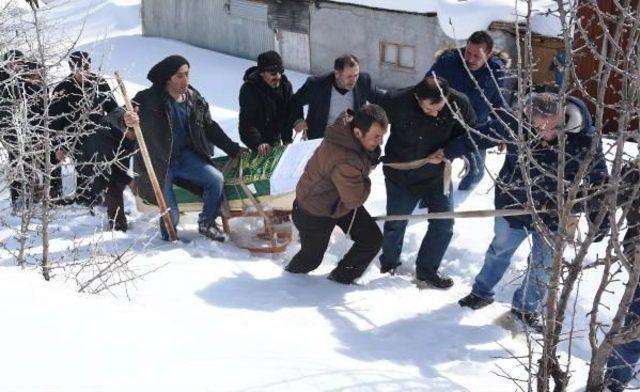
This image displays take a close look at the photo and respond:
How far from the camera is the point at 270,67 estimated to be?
23.4ft

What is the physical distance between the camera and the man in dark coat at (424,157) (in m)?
6.07

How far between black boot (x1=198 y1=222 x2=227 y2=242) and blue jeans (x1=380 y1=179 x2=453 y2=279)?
1.37 meters

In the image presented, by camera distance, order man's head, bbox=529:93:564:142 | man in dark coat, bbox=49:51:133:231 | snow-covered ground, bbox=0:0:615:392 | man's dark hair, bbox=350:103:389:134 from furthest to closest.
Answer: man in dark coat, bbox=49:51:133:231 → man's dark hair, bbox=350:103:389:134 → man's head, bbox=529:93:564:142 → snow-covered ground, bbox=0:0:615:392

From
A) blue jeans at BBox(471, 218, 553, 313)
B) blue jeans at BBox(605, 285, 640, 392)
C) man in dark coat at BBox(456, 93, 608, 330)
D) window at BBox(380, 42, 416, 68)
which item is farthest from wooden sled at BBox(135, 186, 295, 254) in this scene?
window at BBox(380, 42, 416, 68)

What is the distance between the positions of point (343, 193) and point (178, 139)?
Answer: 1607 millimetres

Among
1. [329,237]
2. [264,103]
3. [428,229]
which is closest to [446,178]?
[428,229]

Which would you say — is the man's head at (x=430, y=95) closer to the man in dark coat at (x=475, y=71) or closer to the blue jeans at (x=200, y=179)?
the man in dark coat at (x=475, y=71)

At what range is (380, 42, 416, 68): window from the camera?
14.7 metres

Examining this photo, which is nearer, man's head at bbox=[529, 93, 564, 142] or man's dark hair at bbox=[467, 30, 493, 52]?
man's head at bbox=[529, 93, 564, 142]

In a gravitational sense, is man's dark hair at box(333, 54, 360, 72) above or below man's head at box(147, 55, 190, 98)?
above

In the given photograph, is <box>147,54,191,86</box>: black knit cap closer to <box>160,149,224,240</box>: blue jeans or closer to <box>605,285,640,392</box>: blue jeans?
<box>160,149,224,240</box>: blue jeans

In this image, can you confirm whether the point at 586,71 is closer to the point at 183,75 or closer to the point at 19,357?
the point at 183,75

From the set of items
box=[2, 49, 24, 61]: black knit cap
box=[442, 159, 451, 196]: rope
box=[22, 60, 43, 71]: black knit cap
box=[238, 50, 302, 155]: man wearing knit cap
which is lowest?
box=[442, 159, 451, 196]: rope

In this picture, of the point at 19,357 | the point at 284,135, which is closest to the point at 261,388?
the point at 19,357
